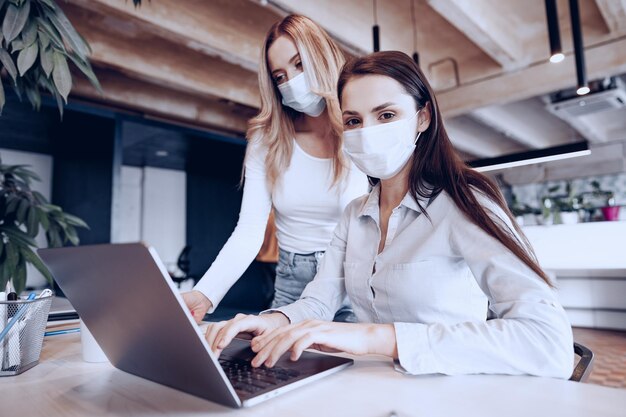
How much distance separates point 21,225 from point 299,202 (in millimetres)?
1212

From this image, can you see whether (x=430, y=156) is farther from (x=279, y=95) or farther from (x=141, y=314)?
(x=141, y=314)

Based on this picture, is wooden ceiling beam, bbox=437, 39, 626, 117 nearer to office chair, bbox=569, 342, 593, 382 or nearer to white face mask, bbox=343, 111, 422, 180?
white face mask, bbox=343, 111, 422, 180

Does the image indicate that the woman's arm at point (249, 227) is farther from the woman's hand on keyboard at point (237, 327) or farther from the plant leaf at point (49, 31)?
the plant leaf at point (49, 31)

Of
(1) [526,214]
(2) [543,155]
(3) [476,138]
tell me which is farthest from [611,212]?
(3) [476,138]

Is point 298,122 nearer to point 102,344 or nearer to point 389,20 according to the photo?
point 102,344

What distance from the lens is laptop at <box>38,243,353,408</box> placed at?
50 centimetres

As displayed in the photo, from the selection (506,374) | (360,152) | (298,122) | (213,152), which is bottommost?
(506,374)

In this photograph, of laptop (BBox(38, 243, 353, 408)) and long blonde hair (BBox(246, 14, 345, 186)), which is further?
long blonde hair (BBox(246, 14, 345, 186))

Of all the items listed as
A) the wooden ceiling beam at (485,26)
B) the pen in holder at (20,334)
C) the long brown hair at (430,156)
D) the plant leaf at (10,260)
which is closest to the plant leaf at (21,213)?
the plant leaf at (10,260)

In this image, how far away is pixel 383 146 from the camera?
1.07 metres

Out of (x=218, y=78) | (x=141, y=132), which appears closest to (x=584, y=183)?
(x=218, y=78)

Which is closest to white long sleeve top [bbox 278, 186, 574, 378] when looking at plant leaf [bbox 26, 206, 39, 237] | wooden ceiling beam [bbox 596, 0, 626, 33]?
plant leaf [bbox 26, 206, 39, 237]

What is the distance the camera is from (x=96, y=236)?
4590 millimetres

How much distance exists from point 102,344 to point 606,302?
5654mm
